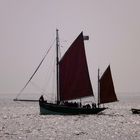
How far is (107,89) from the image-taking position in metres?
68.4

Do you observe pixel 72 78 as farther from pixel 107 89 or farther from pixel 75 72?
pixel 107 89

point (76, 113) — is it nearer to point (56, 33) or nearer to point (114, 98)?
point (114, 98)

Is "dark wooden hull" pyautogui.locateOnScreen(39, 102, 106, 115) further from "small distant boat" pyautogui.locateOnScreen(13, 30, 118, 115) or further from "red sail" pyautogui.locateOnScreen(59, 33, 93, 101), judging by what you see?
"red sail" pyautogui.locateOnScreen(59, 33, 93, 101)

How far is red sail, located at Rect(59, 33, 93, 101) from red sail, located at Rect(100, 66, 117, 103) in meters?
6.88

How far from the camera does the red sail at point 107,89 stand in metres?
68.0

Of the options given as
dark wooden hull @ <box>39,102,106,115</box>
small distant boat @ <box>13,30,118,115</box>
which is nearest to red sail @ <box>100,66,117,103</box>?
dark wooden hull @ <box>39,102,106,115</box>

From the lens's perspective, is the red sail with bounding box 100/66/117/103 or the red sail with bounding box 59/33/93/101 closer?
the red sail with bounding box 59/33/93/101

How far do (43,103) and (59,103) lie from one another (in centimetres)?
251

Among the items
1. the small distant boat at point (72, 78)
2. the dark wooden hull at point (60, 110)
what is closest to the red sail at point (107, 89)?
the dark wooden hull at point (60, 110)

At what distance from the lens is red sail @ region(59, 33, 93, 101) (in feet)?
199

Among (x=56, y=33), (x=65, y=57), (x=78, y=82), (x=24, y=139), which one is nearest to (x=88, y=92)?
(x=78, y=82)

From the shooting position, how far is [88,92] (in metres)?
61.7

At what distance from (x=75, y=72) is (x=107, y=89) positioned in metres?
9.58

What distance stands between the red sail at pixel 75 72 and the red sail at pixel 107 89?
6.88 meters
